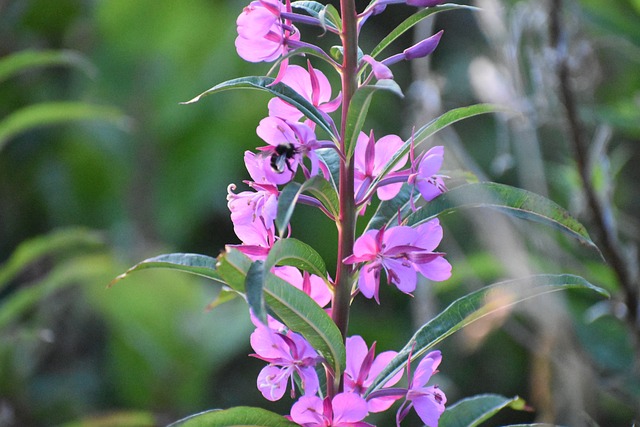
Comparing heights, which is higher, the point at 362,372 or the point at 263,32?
the point at 263,32

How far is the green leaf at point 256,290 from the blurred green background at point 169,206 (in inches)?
43.0

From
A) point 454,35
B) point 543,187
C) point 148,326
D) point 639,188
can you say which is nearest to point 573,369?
point 543,187

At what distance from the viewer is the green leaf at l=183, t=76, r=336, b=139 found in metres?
0.58

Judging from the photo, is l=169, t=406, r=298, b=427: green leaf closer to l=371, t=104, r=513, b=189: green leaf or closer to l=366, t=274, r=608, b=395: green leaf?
l=366, t=274, r=608, b=395: green leaf

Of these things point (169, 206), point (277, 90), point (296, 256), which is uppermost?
point (169, 206)

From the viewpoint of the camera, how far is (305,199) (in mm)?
624

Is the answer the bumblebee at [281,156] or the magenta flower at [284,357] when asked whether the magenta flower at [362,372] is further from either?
the bumblebee at [281,156]

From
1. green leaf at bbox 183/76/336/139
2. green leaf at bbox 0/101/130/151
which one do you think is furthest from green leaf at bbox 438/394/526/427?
green leaf at bbox 0/101/130/151

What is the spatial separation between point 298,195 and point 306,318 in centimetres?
9

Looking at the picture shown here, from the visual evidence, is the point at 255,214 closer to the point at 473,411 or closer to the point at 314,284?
the point at 314,284

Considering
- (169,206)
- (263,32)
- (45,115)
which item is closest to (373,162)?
(263,32)

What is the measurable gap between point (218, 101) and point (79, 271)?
4.30ft

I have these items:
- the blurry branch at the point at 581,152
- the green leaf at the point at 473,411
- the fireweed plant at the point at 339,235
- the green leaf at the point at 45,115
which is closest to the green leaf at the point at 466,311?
the fireweed plant at the point at 339,235

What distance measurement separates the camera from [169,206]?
2617 mm
